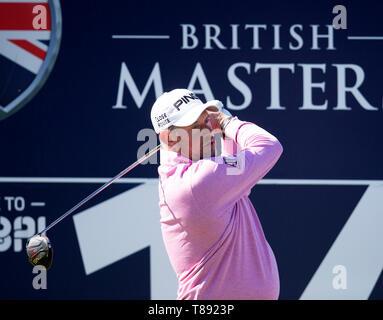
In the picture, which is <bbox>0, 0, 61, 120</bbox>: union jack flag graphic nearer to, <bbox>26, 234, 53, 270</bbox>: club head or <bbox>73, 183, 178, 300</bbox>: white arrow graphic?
<bbox>73, 183, 178, 300</bbox>: white arrow graphic

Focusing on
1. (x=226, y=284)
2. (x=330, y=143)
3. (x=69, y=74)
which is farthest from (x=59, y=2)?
(x=226, y=284)

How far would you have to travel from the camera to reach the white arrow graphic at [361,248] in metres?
4.19

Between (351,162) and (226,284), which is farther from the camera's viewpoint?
(351,162)

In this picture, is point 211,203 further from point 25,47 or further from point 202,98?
point 25,47

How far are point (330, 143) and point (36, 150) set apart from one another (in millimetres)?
1606

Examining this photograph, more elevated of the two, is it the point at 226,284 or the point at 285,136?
the point at 285,136

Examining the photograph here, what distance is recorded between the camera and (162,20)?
4.20 metres

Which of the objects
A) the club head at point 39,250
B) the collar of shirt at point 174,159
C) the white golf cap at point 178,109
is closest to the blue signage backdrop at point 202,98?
the club head at point 39,250

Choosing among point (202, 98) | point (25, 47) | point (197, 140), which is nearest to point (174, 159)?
point (197, 140)

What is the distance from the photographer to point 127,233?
4199mm

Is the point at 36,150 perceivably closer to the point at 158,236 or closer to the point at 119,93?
the point at 119,93

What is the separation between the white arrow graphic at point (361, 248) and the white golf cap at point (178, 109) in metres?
1.51

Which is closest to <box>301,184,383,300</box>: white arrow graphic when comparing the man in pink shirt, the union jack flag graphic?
the man in pink shirt

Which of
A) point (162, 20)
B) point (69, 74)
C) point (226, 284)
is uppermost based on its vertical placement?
point (162, 20)
